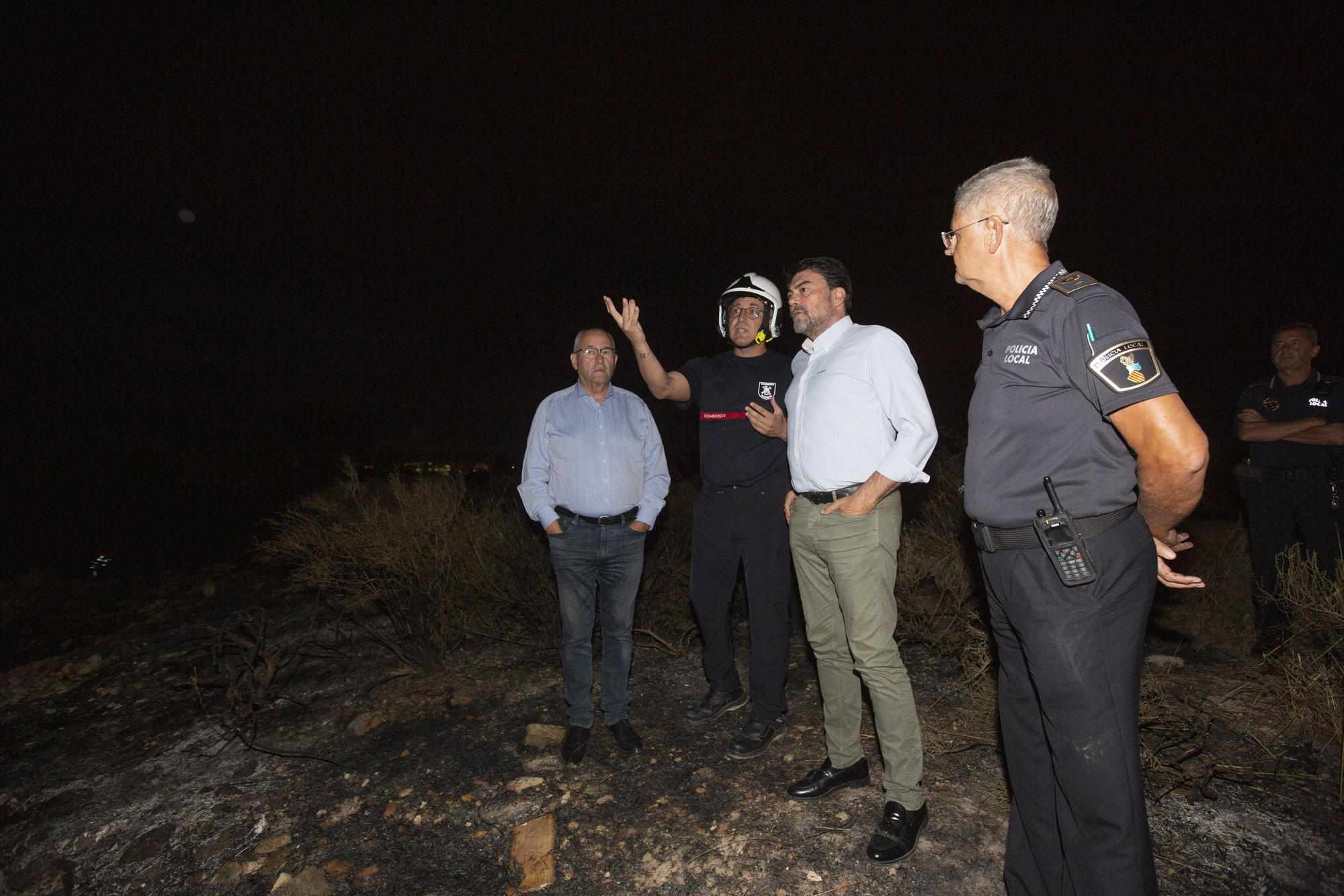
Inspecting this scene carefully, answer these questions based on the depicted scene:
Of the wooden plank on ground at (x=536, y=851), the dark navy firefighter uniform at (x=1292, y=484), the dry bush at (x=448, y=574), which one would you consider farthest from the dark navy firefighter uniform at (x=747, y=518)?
the dark navy firefighter uniform at (x=1292, y=484)

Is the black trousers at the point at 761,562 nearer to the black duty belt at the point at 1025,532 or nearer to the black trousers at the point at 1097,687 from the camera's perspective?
the black duty belt at the point at 1025,532

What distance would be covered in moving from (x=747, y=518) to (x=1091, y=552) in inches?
77.2

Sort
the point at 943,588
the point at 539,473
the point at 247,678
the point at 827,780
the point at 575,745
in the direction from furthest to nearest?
the point at 943,588
the point at 247,678
the point at 539,473
the point at 575,745
the point at 827,780

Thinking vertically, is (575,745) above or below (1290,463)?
below

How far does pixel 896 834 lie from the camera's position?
268cm

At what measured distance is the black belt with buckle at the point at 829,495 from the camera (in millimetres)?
2865

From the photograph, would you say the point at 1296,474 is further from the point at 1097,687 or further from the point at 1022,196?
the point at 1022,196

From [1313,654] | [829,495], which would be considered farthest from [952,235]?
[1313,654]

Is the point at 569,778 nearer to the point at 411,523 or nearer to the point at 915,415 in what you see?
the point at 915,415

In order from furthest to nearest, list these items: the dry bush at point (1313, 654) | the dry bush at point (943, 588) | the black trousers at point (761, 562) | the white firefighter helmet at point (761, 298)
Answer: the dry bush at point (943, 588)
the white firefighter helmet at point (761, 298)
the black trousers at point (761, 562)
the dry bush at point (1313, 654)

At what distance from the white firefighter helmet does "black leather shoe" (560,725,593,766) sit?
2412 mm

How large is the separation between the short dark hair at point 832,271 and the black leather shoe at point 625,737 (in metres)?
2.58

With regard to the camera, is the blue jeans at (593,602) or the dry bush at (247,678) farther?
the dry bush at (247,678)

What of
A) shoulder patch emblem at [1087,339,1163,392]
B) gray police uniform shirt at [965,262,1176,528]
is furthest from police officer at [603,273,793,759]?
shoulder patch emblem at [1087,339,1163,392]
